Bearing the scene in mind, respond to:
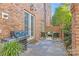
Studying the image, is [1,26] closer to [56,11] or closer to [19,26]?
[19,26]

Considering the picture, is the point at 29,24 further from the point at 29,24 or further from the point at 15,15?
the point at 15,15

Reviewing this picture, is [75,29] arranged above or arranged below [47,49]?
above

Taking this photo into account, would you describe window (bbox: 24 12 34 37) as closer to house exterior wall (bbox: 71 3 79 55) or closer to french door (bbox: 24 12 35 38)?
french door (bbox: 24 12 35 38)

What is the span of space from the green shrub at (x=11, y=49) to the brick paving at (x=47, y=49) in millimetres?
97

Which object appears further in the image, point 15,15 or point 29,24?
point 29,24

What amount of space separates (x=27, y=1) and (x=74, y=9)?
2.15 feet

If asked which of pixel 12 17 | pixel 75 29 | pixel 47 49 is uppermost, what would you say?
pixel 12 17

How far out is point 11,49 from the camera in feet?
13.0

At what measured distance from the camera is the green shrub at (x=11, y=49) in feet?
13.1

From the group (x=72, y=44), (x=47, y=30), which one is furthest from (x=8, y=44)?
(x=72, y=44)

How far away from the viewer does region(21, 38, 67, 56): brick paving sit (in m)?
4.02

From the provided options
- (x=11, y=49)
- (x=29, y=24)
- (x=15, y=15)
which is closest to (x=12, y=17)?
(x=15, y=15)

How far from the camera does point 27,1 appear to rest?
13.2 ft

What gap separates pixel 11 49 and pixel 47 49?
0.50 meters
